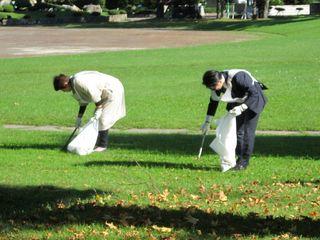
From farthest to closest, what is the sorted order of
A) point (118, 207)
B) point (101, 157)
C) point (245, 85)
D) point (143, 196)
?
point (101, 157) < point (245, 85) < point (143, 196) < point (118, 207)

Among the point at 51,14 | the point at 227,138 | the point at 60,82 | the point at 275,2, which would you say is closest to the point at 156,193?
the point at 227,138

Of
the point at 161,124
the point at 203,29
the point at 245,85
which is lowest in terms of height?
the point at 203,29

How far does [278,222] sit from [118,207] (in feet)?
5.22

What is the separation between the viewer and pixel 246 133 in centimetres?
976

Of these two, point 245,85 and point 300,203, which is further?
point 245,85

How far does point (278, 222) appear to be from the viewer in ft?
20.4

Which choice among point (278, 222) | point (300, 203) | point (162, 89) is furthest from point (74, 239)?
point (162, 89)

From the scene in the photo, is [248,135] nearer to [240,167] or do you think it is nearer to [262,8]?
[240,167]

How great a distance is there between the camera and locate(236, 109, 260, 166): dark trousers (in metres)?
9.65

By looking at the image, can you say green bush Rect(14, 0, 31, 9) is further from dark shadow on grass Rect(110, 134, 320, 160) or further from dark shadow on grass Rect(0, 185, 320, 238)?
dark shadow on grass Rect(0, 185, 320, 238)

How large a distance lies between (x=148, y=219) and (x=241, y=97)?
3.42 meters

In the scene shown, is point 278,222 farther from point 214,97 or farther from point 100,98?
point 100,98

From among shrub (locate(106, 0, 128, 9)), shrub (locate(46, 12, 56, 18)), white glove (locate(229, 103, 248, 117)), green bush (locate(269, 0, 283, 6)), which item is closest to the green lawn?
white glove (locate(229, 103, 248, 117))

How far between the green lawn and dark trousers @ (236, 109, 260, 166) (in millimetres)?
217
